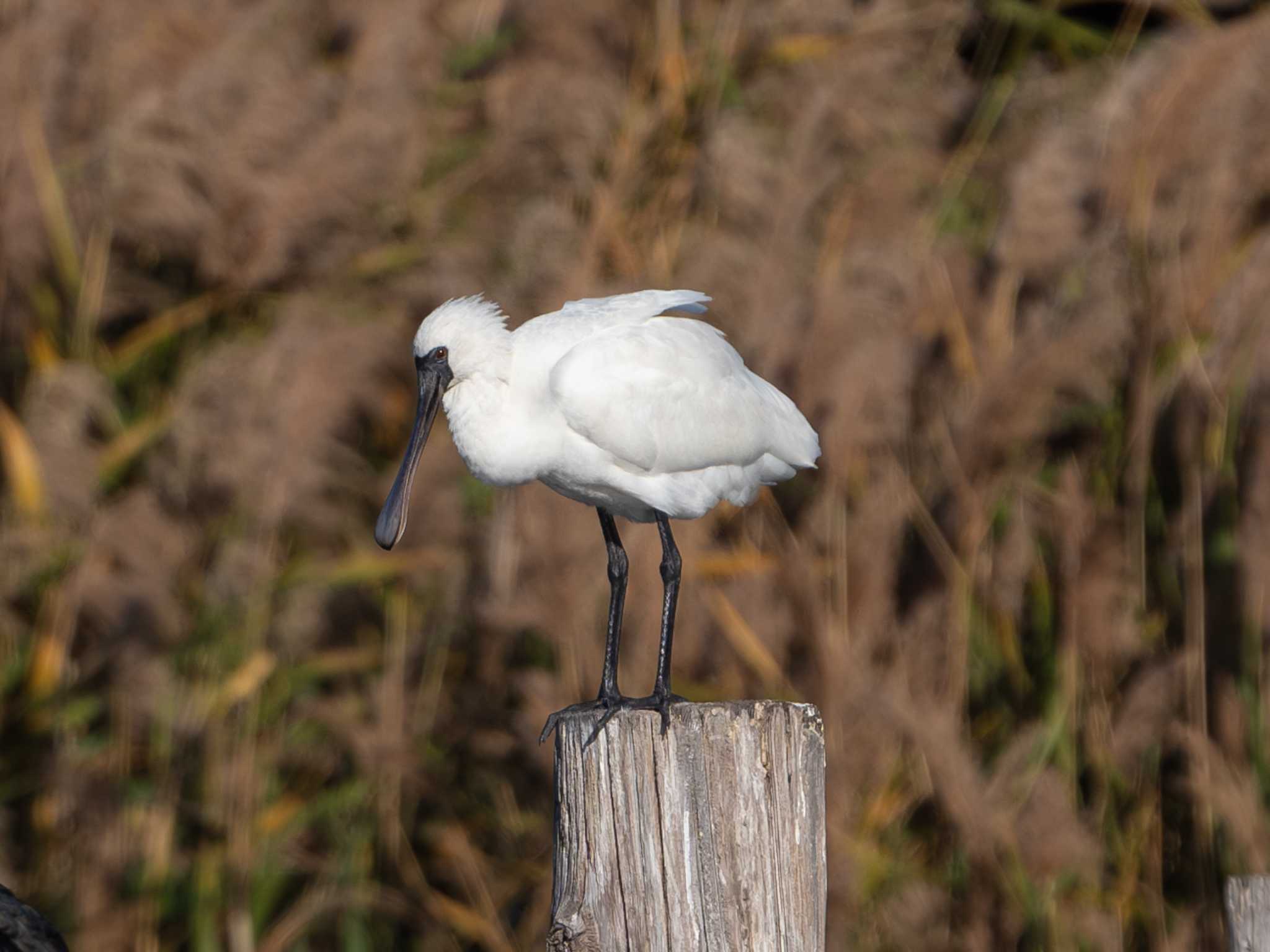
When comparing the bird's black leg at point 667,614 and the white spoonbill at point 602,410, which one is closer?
the bird's black leg at point 667,614

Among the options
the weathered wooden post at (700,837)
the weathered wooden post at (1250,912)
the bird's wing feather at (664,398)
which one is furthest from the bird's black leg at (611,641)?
the weathered wooden post at (1250,912)

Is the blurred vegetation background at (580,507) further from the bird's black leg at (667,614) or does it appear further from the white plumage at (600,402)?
the white plumage at (600,402)

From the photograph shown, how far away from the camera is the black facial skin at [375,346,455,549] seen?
2.90 m

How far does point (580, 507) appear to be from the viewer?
12.9ft

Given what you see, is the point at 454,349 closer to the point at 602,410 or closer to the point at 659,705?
the point at 602,410

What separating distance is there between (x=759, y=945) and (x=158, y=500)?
2615mm

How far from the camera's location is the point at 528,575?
154 inches

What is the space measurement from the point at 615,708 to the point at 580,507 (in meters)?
1.37

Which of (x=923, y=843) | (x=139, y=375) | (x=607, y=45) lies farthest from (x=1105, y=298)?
(x=139, y=375)

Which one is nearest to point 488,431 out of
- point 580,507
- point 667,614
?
point 667,614

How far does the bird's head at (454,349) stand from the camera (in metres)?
2.84

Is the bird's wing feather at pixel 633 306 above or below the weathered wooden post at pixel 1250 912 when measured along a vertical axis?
above

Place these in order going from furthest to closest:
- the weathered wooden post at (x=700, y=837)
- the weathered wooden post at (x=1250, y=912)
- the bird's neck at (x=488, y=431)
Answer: the bird's neck at (x=488, y=431) → the weathered wooden post at (x=700, y=837) → the weathered wooden post at (x=1250, y=912)

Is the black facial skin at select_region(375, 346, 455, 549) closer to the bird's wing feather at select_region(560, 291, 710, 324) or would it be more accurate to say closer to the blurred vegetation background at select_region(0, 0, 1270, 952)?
the bird's wing feather at select_region(560, 291, 710, 324)
